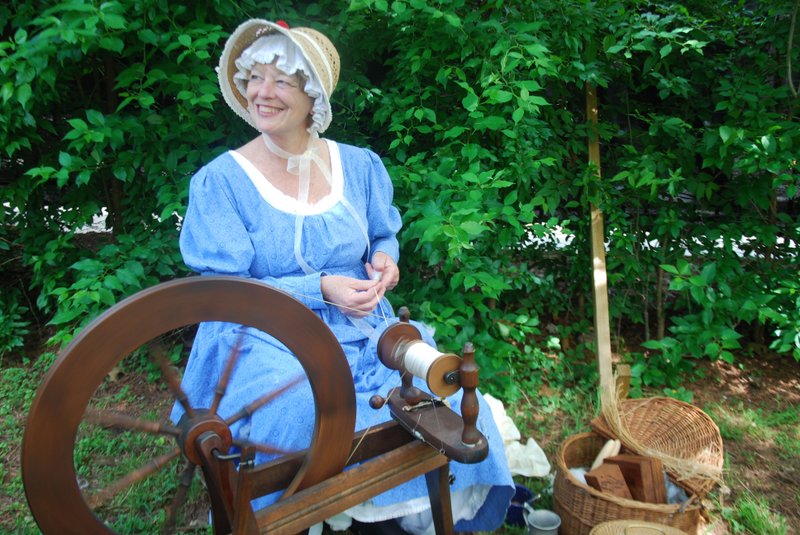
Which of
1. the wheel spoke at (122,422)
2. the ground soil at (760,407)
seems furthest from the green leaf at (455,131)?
the ground soil at (760,407)

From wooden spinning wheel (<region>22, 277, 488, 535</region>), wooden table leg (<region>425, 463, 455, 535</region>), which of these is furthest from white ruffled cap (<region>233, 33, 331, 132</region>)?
wooden table leg (<region>425, 463, 455, 535</region>)

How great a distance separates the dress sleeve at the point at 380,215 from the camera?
2.00m

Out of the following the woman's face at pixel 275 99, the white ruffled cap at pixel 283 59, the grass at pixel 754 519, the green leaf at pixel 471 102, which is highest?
the white ruffled cap at pixel 283 59

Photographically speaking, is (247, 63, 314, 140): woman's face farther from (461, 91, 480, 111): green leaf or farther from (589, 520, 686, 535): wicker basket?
(589, 520, 686, 535): wicker basket

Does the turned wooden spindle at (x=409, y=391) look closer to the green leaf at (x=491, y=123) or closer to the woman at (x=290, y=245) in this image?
the woman at (x=290, y=245)

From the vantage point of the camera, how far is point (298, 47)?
168cm

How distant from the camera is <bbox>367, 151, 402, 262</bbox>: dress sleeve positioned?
2.00 meters

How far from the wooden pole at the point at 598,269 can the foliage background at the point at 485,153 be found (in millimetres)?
67

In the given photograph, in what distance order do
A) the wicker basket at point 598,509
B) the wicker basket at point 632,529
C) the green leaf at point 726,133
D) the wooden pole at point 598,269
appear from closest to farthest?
the wicker basket at point 632,529 → the wicker basket at point 598,509 → the green leaf at point 726,133 → the wooden pole at point 598,269

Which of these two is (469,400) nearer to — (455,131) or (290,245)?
(290,245)

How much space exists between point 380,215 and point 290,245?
402 millimetres

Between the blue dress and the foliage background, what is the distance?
438mm

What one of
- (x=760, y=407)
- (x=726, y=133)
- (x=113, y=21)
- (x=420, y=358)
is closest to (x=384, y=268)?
(x=420, y=358)

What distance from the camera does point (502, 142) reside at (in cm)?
274
